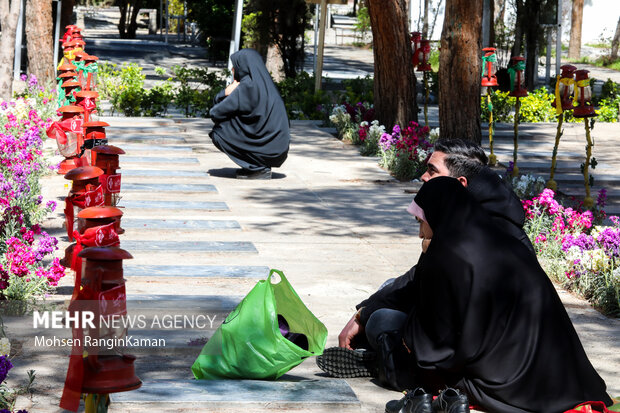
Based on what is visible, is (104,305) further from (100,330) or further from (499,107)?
(499,107)

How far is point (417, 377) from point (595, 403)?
80 cm

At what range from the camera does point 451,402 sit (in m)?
3.97

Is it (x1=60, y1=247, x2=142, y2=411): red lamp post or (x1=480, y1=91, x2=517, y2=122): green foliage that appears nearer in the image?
(x1=60, y1=247, x2=142, y2=411): red lamp post

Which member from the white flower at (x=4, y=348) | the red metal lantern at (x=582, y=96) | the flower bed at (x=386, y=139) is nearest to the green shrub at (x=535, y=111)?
the flower bed at (x=386, y=139)

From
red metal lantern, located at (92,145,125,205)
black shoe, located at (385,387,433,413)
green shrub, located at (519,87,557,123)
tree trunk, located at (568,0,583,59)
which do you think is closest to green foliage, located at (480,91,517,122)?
green shrub, located at (519,87,557,123)

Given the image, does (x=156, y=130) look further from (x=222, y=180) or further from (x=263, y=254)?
(x=263, y=254)

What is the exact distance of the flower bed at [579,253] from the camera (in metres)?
6.77

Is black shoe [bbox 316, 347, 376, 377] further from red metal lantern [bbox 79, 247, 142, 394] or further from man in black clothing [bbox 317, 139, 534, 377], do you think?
red metal lantern [bbox 79, 247, 142, 394]

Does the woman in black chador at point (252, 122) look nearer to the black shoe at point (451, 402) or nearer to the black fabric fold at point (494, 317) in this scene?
the black fabric fold at point (494, 317)

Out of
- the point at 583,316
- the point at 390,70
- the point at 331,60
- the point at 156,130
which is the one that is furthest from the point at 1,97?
the point at 331,60

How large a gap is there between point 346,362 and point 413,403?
84 centimetres

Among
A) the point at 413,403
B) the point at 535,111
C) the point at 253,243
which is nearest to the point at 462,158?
the point at 413,403

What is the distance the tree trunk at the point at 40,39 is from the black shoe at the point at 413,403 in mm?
13418

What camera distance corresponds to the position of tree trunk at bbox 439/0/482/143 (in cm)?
1153
